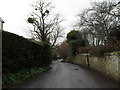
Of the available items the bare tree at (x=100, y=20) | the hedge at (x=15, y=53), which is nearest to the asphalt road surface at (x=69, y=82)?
the hedge at (x=15, y=53)

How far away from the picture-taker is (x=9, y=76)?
679 centimetres

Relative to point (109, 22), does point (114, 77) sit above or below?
below

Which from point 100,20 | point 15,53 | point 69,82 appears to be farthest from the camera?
point 100,20

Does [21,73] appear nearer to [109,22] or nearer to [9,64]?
[9,64]

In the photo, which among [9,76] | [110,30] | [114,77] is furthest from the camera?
[110,30]

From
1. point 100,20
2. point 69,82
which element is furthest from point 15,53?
point 100,20

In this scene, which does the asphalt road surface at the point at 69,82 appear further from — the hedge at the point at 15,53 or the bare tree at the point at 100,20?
the bare tree at the point at 100,20

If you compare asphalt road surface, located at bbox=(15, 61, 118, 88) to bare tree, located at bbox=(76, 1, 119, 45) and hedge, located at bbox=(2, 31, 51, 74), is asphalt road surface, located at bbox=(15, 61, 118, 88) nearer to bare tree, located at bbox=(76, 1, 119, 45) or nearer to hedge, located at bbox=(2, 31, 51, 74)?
hedge, located at bbox=(2, 31, 51, 74)

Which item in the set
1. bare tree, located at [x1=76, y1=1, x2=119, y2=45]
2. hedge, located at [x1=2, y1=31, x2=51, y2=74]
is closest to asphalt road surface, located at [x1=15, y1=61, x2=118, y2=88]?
hedge, located at [x1=2, y1=31, x2=51, y2=74]

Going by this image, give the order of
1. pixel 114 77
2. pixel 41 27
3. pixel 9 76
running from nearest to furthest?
1. pixel 9 76
2. pixel 114 77
3. pixel 41 27

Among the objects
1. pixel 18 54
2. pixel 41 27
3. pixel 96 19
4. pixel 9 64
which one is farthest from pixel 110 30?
pixel 41 27

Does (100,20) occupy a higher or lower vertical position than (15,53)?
higher

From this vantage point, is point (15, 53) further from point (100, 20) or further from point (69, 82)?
point (100, 20)

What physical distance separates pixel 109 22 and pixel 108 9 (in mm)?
2043
